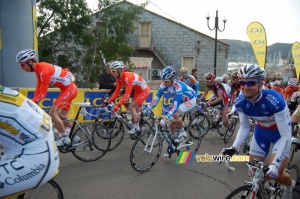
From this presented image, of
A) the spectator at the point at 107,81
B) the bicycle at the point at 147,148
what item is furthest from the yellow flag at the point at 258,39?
the bicycle at the point at 147,148

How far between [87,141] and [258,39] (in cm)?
1186

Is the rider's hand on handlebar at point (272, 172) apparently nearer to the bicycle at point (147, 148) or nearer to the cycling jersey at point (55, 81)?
Result: the bicycle at point (147, 148)

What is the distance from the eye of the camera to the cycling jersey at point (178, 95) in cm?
520

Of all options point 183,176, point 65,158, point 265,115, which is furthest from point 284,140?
point 65,158

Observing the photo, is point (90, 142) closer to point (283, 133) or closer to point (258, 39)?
point (283, 133)

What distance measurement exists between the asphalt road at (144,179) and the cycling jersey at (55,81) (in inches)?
50.9

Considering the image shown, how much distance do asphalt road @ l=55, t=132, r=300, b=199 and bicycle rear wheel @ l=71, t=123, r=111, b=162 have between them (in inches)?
6.4

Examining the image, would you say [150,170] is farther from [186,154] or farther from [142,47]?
[142,47]

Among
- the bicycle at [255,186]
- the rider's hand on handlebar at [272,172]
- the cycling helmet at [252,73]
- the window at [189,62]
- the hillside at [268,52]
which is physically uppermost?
the hillside at [268,52]

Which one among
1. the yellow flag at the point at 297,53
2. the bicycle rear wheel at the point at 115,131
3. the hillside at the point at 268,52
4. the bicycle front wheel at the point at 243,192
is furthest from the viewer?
the hillside at the point at 268,52

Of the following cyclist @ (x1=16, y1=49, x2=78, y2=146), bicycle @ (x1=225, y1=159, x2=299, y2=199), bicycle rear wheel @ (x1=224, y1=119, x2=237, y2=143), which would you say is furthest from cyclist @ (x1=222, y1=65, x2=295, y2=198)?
bicycle rear wheel @ (x1=224, y1=119, x2=237, y2=143)

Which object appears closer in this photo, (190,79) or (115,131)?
(115,131)

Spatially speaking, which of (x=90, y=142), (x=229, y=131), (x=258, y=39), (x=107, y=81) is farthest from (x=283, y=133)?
(x=258, y=39)

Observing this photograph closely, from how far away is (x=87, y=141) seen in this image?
5.16 metres
